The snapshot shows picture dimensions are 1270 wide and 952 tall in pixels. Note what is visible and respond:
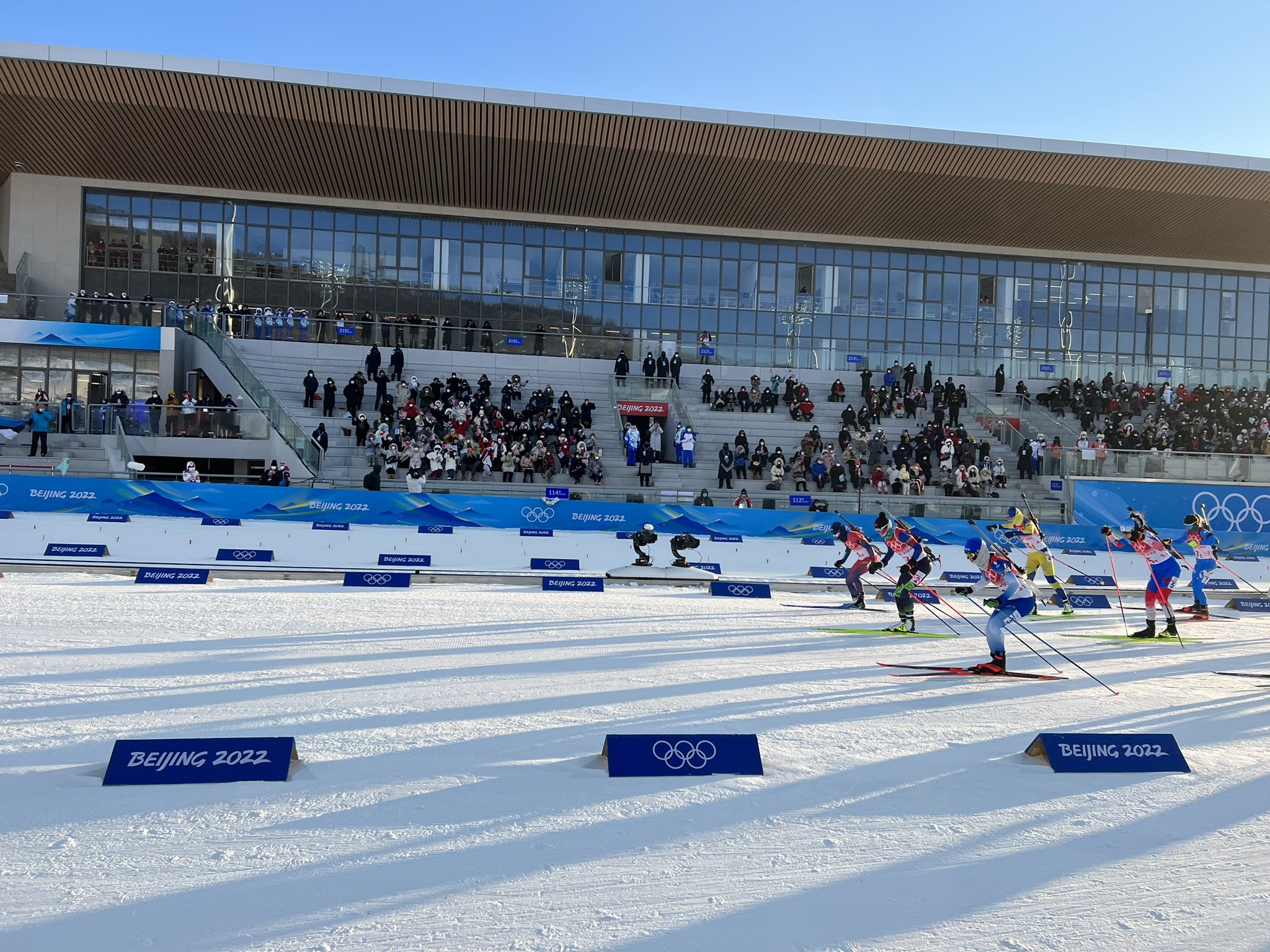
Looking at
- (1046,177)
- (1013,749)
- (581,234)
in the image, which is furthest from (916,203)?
(1013,749)

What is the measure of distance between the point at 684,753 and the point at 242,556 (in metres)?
13.9

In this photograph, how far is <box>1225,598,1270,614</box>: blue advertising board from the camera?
19.3 m

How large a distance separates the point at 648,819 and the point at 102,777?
10.9 ft

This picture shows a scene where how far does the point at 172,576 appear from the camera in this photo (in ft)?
53.5

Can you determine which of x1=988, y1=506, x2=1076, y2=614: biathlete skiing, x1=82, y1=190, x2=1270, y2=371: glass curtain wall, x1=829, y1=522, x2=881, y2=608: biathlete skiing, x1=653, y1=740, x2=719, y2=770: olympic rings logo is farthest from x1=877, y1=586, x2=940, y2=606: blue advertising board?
x1=82, y1=190, x2=1270, y2=371: glass curtain wall

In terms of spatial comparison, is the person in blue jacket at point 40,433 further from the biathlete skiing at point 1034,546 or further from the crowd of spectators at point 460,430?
the biathlete skiing at point 1034,546

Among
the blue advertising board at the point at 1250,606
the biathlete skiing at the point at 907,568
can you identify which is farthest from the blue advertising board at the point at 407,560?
the blue advertising board at the point at 1250,606

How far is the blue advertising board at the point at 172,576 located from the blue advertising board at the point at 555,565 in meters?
5.85

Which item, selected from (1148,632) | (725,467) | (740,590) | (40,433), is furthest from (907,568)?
(40,433)

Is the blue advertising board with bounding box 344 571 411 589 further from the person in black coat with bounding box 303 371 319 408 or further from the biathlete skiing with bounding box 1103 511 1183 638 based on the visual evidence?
the person in black coat with bounding box 303 371 319 408

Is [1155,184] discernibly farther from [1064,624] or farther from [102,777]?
[102,777]

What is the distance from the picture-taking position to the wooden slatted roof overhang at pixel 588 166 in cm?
3438

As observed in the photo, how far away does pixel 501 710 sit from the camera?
844 cm

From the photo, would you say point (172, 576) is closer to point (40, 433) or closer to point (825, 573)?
point (825, 573)
